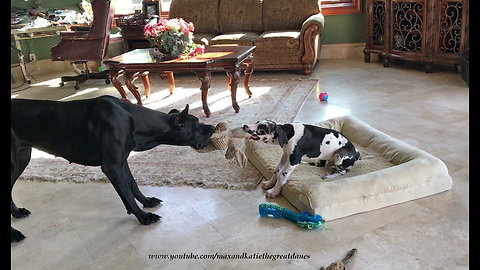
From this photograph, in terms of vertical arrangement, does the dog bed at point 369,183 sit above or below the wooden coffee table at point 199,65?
below

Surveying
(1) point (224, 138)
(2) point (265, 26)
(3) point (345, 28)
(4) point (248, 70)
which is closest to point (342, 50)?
(3) point (345, 28)

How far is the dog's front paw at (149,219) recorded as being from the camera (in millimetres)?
2465

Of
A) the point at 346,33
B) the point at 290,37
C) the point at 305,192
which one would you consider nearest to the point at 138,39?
the point at 290,37

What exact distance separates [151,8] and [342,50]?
2952 mm

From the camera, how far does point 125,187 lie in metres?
2.37

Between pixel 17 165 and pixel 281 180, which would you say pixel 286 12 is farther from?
pixel 17 165

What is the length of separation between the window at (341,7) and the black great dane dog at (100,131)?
187 inches

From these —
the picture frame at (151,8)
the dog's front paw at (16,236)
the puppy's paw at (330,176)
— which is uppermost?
the picture frame at (151,8)

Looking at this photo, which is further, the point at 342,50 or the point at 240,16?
the point at 342,50

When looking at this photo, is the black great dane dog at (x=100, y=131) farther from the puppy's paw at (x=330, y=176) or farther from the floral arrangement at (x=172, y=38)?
the floral arrangement at (x=172, y=38)

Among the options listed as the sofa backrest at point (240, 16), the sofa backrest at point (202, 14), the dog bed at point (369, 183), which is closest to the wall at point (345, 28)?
the sofa backrest at point (240, 16)

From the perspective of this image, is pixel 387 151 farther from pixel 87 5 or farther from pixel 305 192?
pixel 87 5

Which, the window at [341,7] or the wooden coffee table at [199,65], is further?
the window at [341,7]

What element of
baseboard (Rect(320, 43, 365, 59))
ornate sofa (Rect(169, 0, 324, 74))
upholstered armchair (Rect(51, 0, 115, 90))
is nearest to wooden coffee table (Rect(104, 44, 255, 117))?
ornate sofa (Rect(169, 0, 324, 74))
